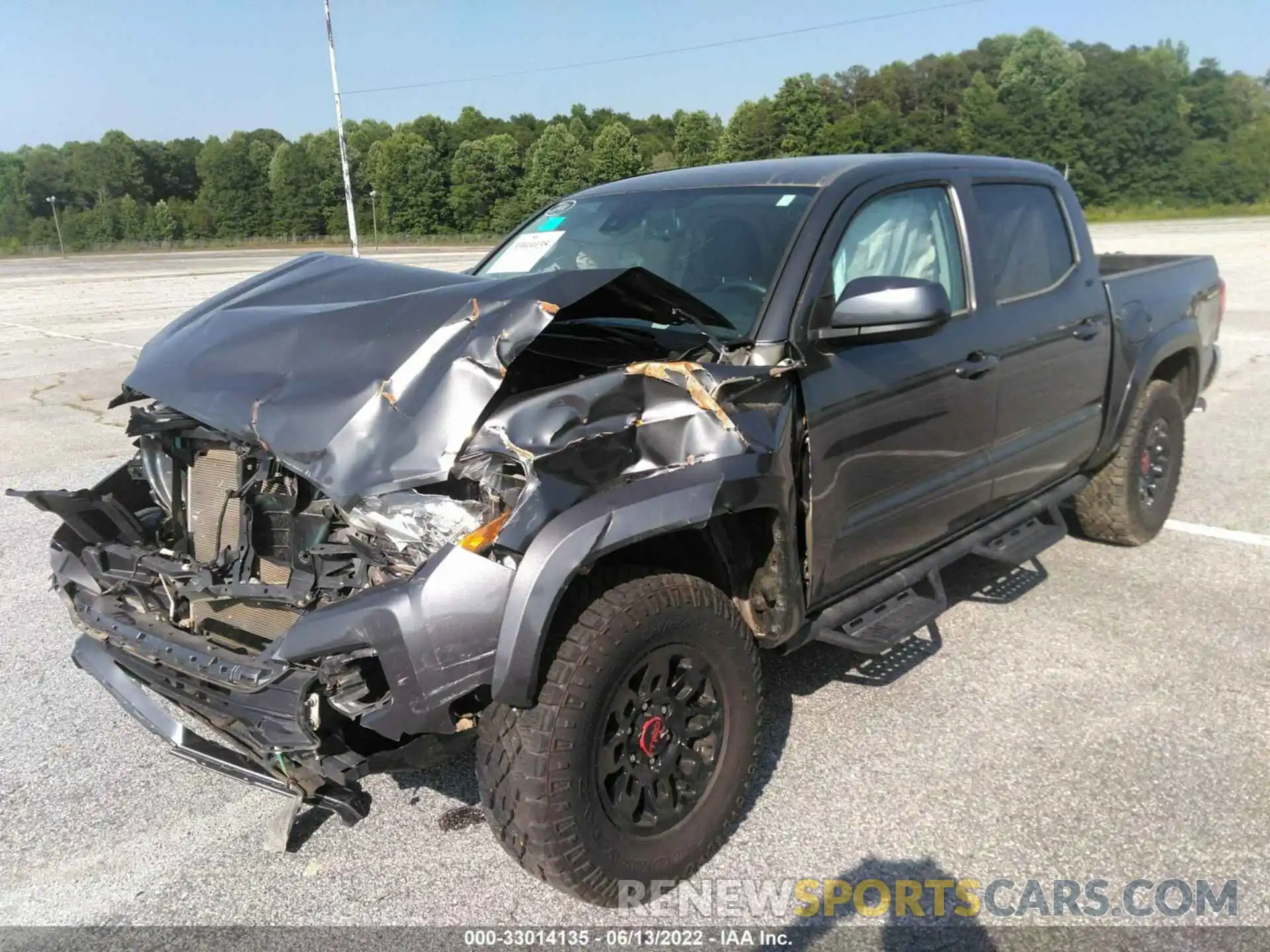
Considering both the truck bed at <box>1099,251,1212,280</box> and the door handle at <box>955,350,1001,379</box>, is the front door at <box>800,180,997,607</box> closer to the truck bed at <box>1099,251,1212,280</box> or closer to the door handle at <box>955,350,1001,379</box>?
the door handle at <box>955,350,1001,379</box>

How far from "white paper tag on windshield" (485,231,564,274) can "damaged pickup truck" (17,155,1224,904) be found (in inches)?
1.5

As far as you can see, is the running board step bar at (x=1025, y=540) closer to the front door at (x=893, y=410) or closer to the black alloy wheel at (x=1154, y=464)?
the front door at (x=893, y=410)

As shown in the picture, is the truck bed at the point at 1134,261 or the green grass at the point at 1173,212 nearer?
the truck bed at the point at 1134,261

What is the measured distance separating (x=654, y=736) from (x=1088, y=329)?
298 centimetres

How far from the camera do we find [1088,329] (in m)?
4.32

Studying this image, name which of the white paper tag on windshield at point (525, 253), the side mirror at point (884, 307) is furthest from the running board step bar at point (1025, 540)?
the white paper tag on windshield at point (525, 253)

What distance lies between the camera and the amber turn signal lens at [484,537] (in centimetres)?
221

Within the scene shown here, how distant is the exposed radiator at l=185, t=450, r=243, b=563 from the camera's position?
2.93 meters

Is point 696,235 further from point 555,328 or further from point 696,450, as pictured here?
point 696,450

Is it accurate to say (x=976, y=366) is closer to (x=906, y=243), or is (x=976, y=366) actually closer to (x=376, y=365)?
(x=906, y=243)

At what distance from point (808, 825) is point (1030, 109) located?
69424 mm

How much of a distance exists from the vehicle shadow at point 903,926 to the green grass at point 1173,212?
57.4 meters

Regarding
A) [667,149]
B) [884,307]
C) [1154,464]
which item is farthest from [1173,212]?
[884,307]

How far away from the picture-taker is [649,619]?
2.44 metres
